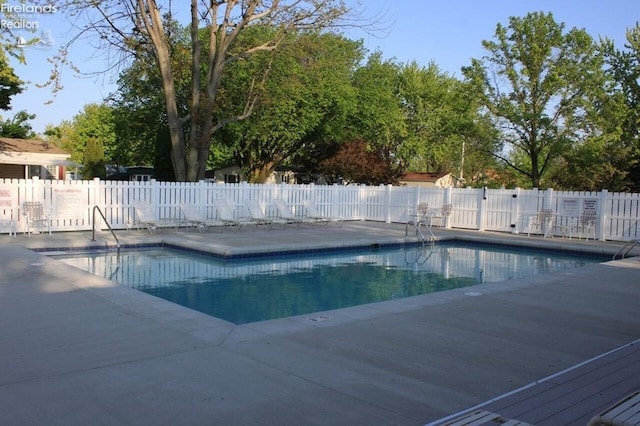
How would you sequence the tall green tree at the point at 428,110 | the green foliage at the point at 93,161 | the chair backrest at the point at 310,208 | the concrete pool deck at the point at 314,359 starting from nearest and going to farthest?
1. the concrete pool deck at the point at 314,359
2. the chair backrest at the point at 310,208
3. the green foliage at the point at 93,161
4. the tall green tree at the point at 428,110

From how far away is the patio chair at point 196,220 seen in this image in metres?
17.0

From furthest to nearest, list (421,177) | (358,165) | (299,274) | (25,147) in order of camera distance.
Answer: (421,177) → (358,165) → (25,147) → (299,274)

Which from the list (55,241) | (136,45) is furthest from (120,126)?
(55,241)

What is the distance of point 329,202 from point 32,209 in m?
11.5

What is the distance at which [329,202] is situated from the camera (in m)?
22.9

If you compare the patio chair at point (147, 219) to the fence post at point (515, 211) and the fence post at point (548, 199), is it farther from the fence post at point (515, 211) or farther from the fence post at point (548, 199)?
the fence post at point (548, 199)

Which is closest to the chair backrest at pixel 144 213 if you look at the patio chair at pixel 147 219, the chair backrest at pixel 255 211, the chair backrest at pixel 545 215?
the patio chair at pixel 147 219

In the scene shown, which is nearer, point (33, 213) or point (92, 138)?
point (33, 213)

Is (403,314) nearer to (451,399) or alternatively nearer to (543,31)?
(451,399)

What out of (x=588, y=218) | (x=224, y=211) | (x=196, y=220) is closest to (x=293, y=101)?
(x=224, y=211)

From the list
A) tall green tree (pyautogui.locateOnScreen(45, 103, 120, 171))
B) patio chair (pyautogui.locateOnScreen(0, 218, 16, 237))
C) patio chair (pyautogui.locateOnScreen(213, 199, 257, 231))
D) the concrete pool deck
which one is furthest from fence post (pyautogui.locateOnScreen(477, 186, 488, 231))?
tall green tree (pyautogui.locateOnScreen(45, 103, 120, 171))

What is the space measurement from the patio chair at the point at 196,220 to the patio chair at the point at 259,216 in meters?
1.45

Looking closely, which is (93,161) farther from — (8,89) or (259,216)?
(259,216)

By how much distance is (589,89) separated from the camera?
101ft
